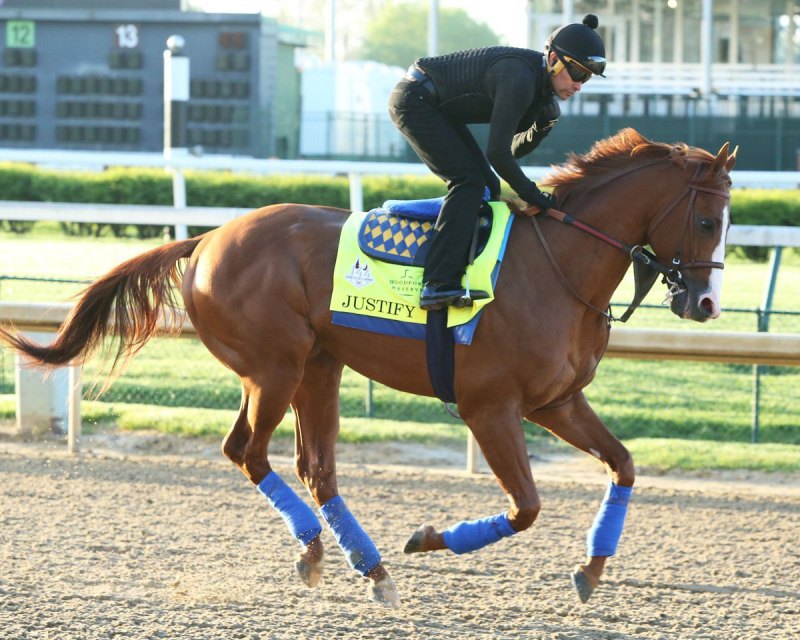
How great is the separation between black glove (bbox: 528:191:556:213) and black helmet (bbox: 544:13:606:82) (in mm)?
441

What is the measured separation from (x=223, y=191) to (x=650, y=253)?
1102cm

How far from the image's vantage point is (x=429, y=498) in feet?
21.3

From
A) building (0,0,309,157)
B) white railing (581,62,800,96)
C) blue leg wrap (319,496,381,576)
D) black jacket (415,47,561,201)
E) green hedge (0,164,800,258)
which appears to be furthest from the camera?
white railing (581,62,800,96)

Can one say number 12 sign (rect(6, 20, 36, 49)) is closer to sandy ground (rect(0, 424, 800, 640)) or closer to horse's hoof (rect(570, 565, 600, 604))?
sandy ground (rect(0, 424, 800, 640))

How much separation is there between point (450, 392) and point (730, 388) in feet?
14.1

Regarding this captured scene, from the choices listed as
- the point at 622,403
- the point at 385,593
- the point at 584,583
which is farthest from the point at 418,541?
the point at 622,403

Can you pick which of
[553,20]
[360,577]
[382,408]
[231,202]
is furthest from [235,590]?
[553,20]

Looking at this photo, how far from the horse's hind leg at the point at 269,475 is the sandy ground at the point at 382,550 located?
143 millimetres

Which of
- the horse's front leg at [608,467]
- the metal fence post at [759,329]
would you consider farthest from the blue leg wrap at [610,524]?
the metal fence post at [759,329]

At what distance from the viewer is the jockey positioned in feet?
14.6

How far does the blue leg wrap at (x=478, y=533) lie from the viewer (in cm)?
450

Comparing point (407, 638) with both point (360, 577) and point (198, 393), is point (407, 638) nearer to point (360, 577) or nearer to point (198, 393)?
point (360, 577)

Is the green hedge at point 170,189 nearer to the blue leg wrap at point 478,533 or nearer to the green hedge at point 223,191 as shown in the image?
the green hedge at point 223,191

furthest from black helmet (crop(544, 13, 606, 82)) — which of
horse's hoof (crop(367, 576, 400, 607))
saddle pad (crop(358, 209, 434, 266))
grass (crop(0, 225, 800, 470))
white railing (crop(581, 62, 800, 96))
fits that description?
white railing (crop(581, 62, 800, 96))
